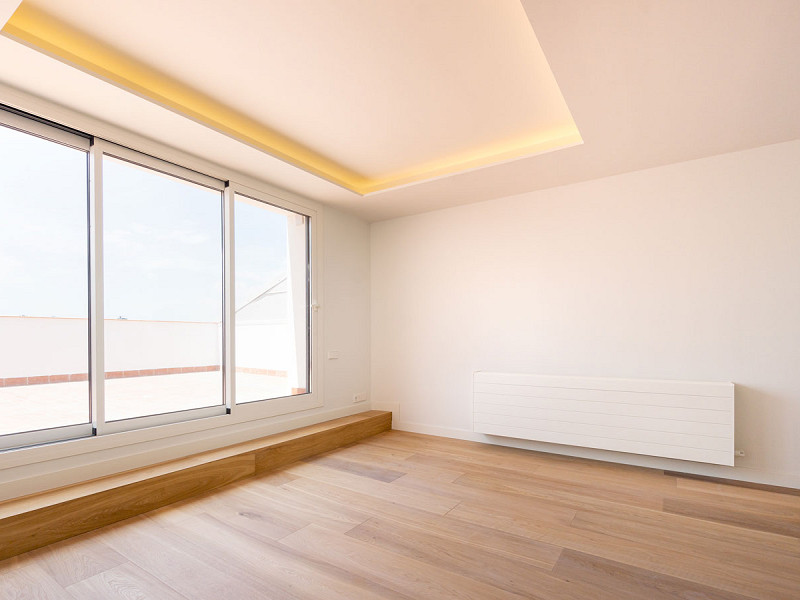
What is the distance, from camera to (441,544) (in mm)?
2037

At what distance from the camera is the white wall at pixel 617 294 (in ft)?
9.32

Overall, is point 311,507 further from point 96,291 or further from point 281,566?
point 96,291

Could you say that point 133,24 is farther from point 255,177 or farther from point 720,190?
point 720,190

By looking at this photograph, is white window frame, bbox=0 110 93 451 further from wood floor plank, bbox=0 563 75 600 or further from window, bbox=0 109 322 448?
wood floor plank, bbox=0 563 75 600

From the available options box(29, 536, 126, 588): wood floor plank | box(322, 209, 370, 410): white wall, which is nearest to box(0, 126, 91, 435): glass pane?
box(29, 536, 126, 588): wood floor plank

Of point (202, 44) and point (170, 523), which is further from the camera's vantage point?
point (170, 523)

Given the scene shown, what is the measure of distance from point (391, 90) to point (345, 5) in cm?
70

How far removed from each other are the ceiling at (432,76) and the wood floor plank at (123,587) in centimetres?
233

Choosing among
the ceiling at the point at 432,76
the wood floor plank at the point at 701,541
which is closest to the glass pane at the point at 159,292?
the ceiling at the point at 432,76

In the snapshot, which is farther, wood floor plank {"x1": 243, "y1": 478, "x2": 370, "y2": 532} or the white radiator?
the white radiator

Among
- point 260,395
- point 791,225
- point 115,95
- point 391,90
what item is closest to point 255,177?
point 115,95

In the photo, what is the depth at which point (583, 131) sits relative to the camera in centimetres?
264

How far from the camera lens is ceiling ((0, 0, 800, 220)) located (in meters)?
1.82

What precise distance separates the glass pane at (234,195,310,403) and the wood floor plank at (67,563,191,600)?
1583 millimetres
